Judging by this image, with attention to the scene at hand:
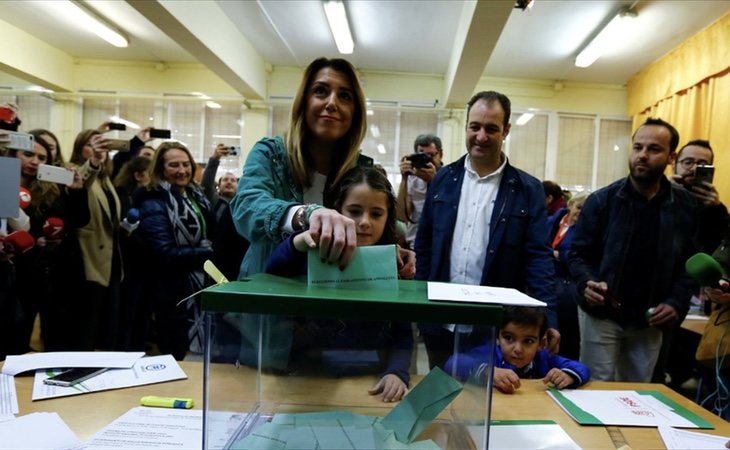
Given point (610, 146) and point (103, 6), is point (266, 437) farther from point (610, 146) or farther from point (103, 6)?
point (610, 146)

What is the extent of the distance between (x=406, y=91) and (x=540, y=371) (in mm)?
4898

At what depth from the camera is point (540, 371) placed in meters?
1.23

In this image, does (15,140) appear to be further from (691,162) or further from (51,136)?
(691,162)

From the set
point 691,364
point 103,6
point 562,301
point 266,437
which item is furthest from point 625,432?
point 103,6

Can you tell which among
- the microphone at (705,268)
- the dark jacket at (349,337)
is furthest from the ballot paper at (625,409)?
the dark jacket at (349,337)

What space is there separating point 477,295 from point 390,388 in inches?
8.0

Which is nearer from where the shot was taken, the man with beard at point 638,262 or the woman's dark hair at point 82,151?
the man with beard at point 638,262

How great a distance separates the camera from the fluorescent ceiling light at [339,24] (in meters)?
3.60

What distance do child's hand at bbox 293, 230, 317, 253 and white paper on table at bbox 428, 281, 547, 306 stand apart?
7.2 inches

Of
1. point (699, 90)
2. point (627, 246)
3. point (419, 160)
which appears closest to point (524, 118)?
point (699, 90)

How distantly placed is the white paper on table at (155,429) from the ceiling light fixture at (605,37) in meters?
4.27

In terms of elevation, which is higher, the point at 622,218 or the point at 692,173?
the point at 692,173

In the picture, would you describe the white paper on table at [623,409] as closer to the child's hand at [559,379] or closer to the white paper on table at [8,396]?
the child's hand at [559,379]

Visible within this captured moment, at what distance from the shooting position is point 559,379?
108cm
